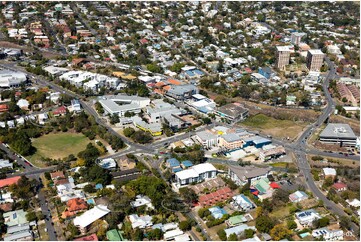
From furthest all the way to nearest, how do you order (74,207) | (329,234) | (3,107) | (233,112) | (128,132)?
(3,107) < (233,112) < (128,132) < (74,207) < (329,234)

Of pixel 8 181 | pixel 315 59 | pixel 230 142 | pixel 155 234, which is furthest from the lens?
pixel 315 59

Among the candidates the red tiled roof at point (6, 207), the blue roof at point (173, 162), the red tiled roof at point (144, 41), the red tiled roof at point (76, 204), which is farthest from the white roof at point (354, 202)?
the red tiled roof at point (144, 41)

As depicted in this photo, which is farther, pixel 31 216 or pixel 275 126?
pixel 275 126

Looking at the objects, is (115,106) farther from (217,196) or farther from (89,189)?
(217,196)

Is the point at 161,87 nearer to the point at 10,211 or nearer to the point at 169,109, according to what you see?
the point at 169,109

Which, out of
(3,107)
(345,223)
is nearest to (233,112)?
(345,223)

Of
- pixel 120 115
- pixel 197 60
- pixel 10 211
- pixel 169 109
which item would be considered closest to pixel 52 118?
pixel 120 115
